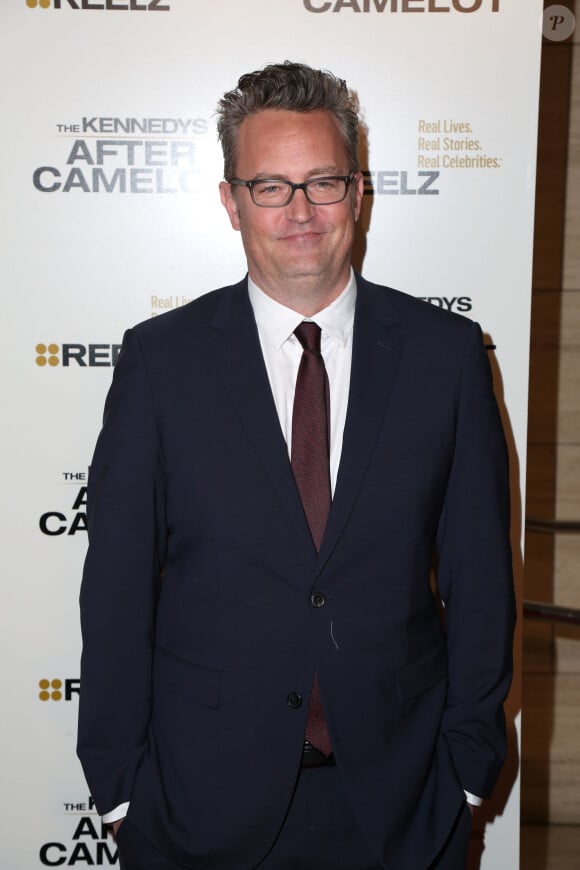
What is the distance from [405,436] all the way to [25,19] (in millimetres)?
1344

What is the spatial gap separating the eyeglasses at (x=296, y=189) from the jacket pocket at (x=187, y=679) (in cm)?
88

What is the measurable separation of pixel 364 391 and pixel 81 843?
1464 millimetres

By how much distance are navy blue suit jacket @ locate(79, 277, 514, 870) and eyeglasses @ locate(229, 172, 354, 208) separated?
0.23 meters

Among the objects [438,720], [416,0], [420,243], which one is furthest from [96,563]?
[416,0]

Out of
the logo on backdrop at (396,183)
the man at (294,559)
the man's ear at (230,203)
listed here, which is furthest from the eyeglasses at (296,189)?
the logo on backdrop at (396,183)

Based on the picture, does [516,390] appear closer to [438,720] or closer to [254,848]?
[438,720]

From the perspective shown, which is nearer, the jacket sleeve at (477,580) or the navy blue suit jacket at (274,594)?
the navy blue suit jacket at (274,594)

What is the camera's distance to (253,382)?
6.07 ft

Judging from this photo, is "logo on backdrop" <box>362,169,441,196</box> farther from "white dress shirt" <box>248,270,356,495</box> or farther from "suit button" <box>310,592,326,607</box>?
"suit button" <box>310,592,326,607</box>

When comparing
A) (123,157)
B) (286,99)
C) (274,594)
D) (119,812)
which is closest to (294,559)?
(274,594)

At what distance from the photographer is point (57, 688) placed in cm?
246

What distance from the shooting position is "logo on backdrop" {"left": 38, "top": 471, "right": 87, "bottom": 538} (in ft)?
7.89

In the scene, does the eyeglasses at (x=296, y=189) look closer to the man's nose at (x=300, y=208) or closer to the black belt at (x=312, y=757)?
the man's nose at (x=300, y=208)

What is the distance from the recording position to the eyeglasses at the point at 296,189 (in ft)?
6.04
